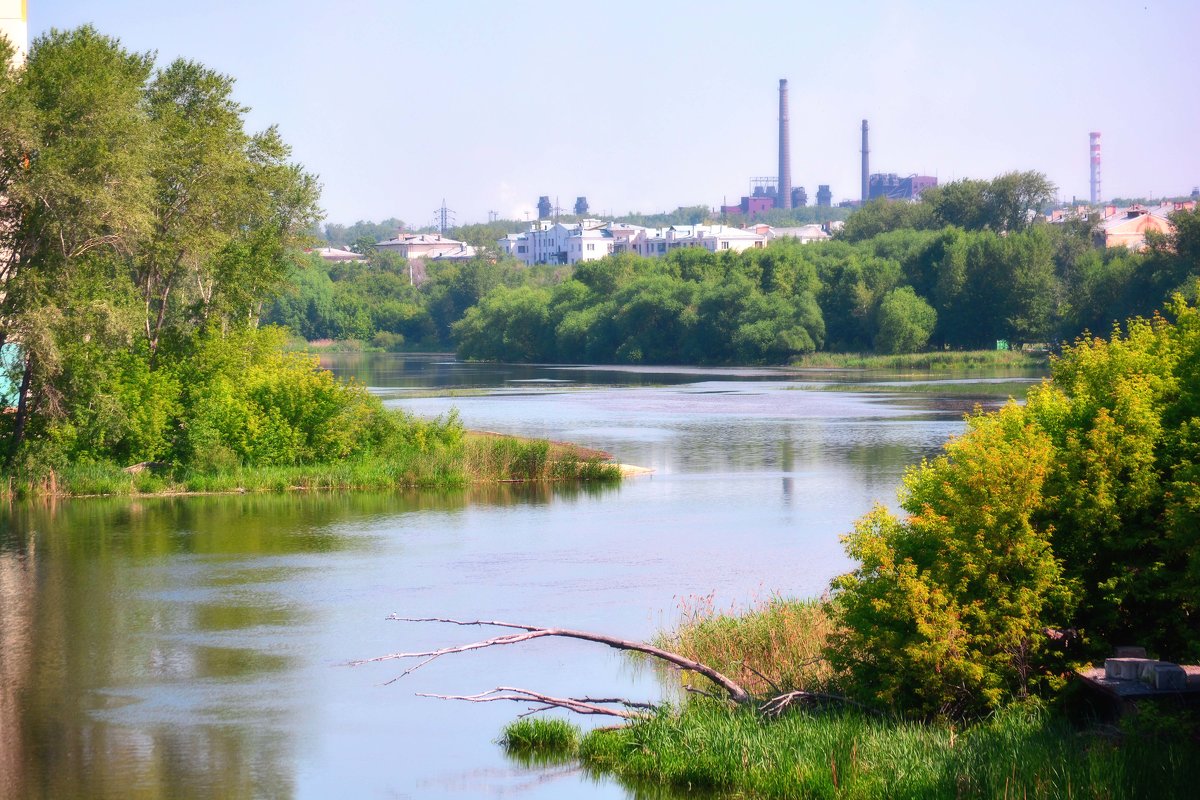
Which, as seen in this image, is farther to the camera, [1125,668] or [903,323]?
[903,323]

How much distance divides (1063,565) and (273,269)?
101ft

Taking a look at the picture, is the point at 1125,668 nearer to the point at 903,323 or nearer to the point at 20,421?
the point at 20,421

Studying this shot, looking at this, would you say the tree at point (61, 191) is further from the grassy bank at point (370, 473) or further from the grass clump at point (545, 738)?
the grass clump at point (545, 738)

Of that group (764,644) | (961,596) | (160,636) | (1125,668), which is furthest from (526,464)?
(1125,668)

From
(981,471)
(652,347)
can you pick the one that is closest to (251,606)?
(981,471)

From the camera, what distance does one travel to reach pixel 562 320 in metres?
122

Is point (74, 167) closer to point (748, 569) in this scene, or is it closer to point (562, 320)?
point (748, 569)

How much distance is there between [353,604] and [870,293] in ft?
298

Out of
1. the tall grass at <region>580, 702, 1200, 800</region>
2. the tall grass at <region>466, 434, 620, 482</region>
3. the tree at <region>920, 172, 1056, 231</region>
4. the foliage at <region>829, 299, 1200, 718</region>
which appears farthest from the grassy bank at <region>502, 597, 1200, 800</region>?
the tree at <region>920, 172, 1056, 231</region>

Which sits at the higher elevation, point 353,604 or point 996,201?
point 996,201

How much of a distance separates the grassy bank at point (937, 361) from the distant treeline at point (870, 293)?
99.3 inches

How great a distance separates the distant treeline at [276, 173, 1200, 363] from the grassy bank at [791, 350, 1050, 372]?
2.52m

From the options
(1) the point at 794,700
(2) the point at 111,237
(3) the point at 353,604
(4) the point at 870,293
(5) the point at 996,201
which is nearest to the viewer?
(1) the point at 794,700

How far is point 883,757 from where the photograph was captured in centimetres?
1196
